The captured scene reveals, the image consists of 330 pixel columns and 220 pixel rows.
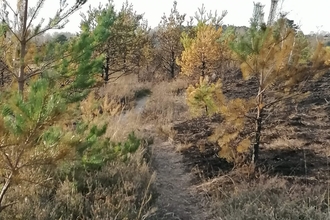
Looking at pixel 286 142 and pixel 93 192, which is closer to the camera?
pixel 93 192

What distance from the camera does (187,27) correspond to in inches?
720

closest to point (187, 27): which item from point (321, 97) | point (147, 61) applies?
point (147, 61)

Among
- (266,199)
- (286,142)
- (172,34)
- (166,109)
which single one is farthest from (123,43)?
(266,199)

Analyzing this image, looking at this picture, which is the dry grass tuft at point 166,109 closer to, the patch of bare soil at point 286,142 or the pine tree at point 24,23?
the patch of bare soil at point 286,142

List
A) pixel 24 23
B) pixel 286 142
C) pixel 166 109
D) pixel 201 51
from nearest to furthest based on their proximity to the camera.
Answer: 1. pixel 24 23
2. pixel 286 142
3. pixel 166 109
4. pixel 201 51

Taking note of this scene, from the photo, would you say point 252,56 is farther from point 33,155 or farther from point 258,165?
point 33,155

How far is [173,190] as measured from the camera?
480 cm

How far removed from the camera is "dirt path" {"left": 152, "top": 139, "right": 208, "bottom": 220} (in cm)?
403

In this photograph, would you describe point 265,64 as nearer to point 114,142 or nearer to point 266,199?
point 266,199

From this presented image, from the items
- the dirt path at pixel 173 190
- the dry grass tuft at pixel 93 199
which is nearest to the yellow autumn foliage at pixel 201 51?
the dirt path at pixel 173 190

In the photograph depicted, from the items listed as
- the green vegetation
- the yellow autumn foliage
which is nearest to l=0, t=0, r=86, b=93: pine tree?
the green vegetation

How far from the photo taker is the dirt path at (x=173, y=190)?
403 centimetres

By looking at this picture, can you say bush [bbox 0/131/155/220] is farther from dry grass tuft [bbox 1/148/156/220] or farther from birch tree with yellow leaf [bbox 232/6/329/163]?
birch tree with yellow leaf [bbox 232/6/329/163]

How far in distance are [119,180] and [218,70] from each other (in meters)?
12.3
